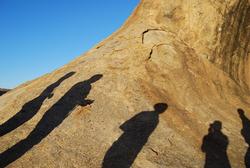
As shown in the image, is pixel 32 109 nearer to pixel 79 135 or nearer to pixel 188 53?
pixel 79 135

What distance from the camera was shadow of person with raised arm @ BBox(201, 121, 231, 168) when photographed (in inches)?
308

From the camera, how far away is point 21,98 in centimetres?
1083

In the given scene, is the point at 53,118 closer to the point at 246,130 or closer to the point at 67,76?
the point at 67,76

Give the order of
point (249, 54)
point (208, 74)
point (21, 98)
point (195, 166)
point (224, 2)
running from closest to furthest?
point (195, 166)
point (21, 98)
point (208, 74)
point (224, 2)
point (249, 54)

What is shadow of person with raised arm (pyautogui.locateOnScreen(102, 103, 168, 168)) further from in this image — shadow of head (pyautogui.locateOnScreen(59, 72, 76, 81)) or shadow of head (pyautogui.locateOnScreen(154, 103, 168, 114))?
shadow of head (pyautogui.locateOnScreen(59, 72, 76, 81))

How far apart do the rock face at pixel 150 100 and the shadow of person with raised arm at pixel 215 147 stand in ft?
0.09

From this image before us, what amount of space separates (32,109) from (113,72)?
2974 mm

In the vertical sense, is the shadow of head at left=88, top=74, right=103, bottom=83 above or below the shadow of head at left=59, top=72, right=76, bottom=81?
below

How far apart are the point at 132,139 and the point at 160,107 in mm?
1976

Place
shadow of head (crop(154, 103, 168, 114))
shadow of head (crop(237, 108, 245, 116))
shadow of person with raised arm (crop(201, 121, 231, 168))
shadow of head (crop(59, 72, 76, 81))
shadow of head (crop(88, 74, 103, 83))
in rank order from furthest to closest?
shadow of head (crop(59, 72, 76, 81)) → shadow of head (crop(237, 108, 245, 116)) → shadow of head (crop(88, 74, 103, 83)) → shadow of head (crop(154, 103, 168, 114)) → shadow of person with raised arm (crop(201, 121, 231, 168))

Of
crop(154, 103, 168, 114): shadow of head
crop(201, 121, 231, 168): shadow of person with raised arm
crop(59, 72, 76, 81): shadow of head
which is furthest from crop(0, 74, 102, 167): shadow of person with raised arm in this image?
crop(201, 121, 231, 168): shadow of person with raised arm

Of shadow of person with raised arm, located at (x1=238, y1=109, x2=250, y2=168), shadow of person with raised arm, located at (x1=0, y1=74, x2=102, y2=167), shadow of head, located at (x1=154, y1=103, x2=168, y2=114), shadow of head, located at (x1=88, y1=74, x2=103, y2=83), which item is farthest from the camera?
shadow of head, located at (x1=88, y1=74, x2=103, y2=83)

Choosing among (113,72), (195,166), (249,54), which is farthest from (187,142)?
(249,54)

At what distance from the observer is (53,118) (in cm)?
922
